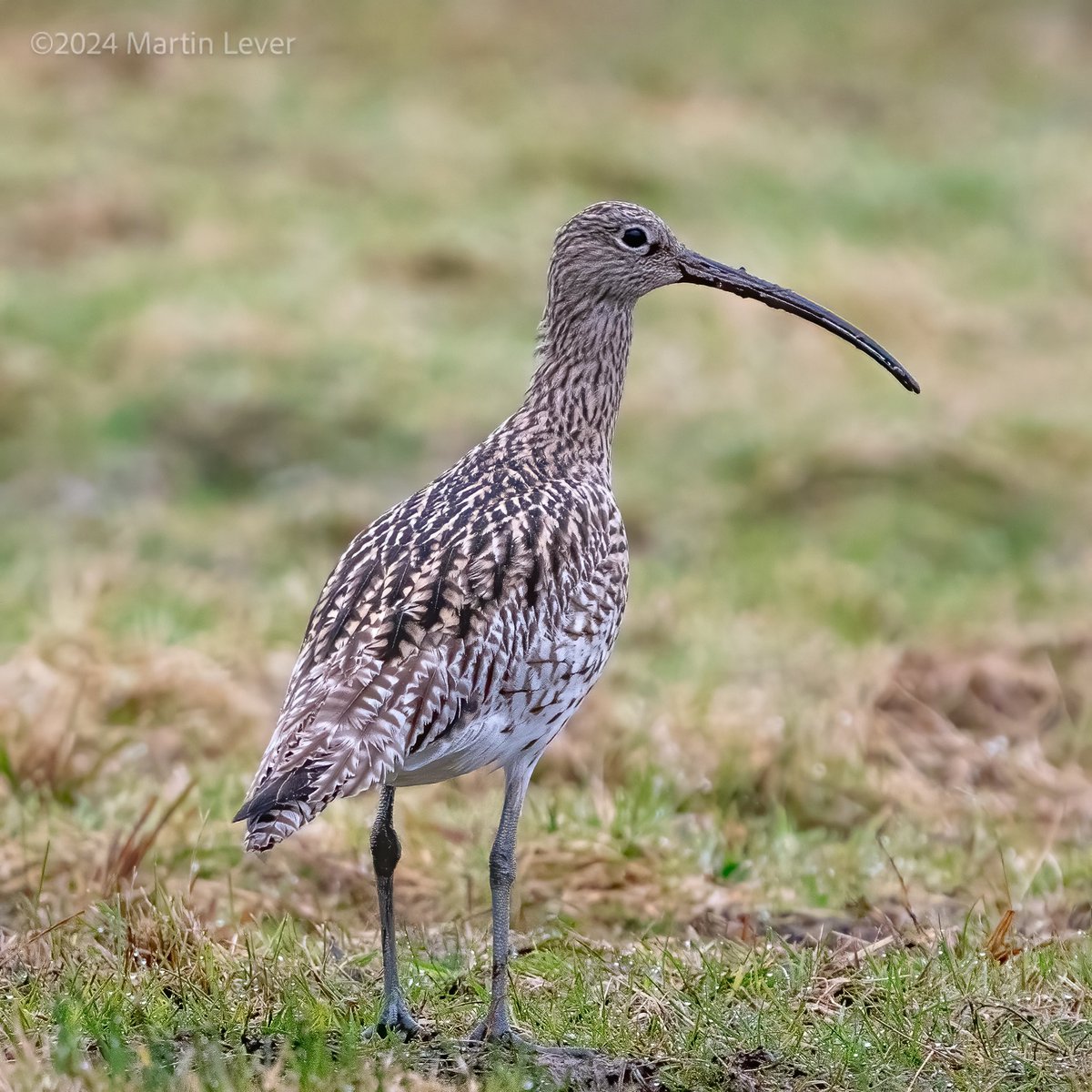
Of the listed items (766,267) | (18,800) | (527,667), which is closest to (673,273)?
(527,667)

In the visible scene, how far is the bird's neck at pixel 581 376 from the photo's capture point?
599cm

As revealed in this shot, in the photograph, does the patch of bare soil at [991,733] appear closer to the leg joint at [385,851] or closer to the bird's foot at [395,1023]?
the leg joint at [385,851]

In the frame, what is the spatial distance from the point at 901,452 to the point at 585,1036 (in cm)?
822

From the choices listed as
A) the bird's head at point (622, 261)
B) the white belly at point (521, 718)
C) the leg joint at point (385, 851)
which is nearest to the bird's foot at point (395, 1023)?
the leg joint at point (385, 851)

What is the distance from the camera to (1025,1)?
25219mm

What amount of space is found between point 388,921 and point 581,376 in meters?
1.83

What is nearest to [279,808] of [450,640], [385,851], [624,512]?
[450,640]

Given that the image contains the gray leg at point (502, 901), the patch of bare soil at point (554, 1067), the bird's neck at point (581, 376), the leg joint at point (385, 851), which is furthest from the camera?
the bird's neck at point (581, 376)

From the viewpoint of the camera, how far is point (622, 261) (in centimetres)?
612

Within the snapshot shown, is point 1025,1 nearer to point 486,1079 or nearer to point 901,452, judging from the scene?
point 901,452

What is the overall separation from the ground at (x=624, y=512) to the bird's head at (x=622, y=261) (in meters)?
1.93

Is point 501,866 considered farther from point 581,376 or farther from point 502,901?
point 581,376

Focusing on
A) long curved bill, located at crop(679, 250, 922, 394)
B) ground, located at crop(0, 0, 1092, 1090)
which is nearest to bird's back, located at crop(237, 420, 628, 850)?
ground, located at crop(0, 0, 1092, 1090)

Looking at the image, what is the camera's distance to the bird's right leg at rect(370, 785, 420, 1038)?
16.4ft
